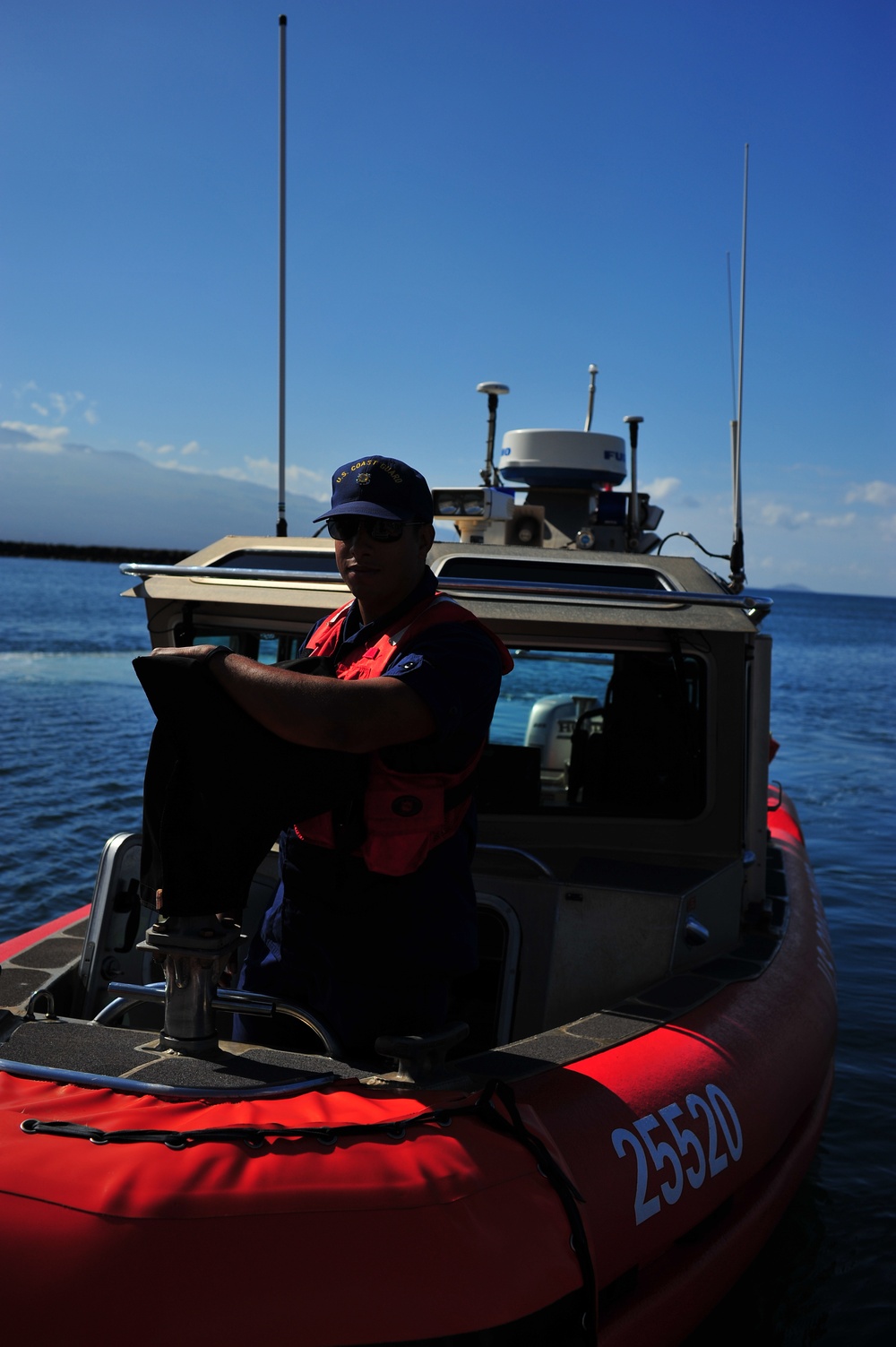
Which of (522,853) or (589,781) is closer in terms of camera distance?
(522,853)

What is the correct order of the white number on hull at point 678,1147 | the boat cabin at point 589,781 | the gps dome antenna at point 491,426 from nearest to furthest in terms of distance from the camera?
the white number on hull at point 678,1147, the boat cabin at point 589,781, the gps dome antenna at point 491,426

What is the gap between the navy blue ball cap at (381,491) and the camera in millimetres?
2232

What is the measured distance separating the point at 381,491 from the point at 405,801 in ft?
2.05

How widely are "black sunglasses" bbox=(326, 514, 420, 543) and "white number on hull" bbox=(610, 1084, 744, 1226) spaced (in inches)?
56.0

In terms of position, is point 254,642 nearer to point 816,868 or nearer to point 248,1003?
point 248,1003

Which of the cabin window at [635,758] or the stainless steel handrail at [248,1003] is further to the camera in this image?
the cabin window at [635,758]

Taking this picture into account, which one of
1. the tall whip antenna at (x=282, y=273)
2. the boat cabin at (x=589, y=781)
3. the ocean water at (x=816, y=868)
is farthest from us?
the tall whip antenna at (x=282, y=273)

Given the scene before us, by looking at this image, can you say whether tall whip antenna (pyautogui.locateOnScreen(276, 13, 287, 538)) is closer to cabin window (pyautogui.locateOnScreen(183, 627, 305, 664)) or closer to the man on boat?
cabin window (pyautogui.locateOnScreen(183, 627, 305, 664))

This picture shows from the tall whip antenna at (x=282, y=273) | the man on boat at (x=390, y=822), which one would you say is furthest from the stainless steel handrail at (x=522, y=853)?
the tall whip antenna at (x=282, y=273)

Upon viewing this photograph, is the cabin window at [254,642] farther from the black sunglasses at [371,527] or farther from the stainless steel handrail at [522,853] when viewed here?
the black sunglasses at [371,527]

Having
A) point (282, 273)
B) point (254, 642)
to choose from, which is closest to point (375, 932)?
point (254, 642)

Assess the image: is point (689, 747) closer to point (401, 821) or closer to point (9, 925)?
point (401, 821)

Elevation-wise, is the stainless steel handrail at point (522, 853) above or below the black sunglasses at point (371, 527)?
below

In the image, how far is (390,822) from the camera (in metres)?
2.24
